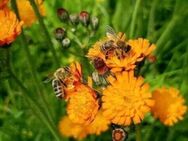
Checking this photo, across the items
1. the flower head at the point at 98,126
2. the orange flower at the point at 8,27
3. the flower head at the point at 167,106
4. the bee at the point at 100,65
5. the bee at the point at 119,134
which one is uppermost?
the orange flower at the point at 8,27

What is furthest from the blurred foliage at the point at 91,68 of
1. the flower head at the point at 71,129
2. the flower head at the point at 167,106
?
the flower head at the point at 167,106

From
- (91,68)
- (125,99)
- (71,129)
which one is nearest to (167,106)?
(125,99)

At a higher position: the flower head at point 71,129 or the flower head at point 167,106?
the flower head at point 167,106

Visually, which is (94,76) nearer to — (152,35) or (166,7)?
(152,35)

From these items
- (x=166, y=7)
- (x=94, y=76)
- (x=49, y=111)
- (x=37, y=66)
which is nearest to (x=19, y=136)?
(x=49, y=111)

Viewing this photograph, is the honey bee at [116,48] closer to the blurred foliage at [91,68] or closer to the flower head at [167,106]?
the flower head at [167,106]

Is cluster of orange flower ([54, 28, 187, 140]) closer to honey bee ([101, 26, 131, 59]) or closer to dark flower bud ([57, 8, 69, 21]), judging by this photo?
honey bee ([101, 26, 131, 59])
